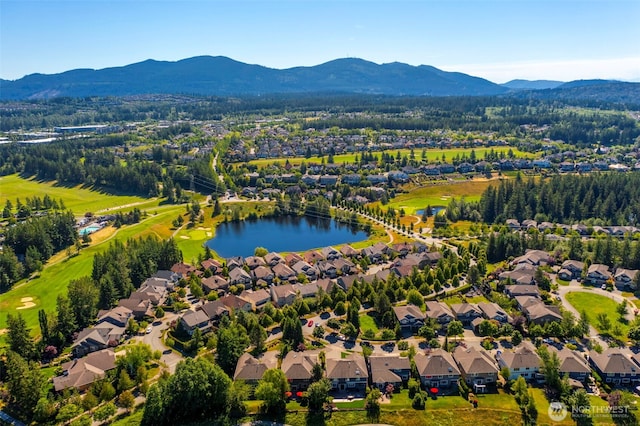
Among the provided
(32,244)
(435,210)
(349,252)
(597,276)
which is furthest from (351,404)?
(435,210)

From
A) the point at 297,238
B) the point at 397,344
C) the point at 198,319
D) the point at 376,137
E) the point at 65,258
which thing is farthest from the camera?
the point at 376,137

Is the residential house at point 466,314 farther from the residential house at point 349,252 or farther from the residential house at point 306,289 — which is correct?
the residential house at point 349,252

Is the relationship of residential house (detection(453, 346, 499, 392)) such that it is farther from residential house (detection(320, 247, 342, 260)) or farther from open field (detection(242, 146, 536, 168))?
open field (detection(242, 146, 536, 168))

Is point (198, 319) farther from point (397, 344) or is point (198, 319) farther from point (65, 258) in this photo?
point (65, 258)

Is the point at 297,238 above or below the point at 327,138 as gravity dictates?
below

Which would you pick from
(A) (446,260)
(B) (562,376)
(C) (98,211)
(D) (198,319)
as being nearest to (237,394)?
(D) (198,319)

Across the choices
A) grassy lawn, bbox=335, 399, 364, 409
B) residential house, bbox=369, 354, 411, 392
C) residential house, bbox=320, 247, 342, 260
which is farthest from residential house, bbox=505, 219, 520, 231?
grassy lawn, bbox=335, 399, 364, 409
